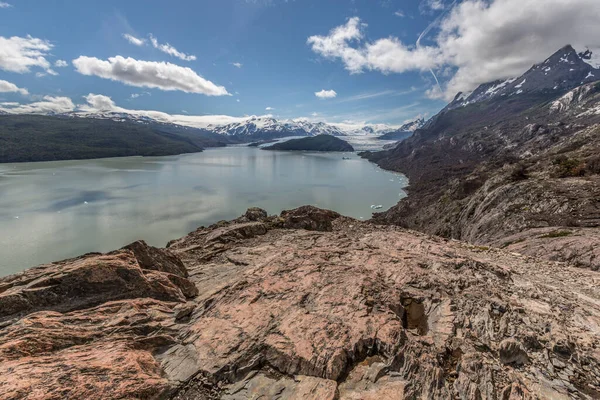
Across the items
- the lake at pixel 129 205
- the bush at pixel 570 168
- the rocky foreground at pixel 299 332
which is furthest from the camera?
the lake at pixel 129 205

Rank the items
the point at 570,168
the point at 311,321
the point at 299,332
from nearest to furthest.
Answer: the point at 299,332
the point at 311,321
the point at 570,168

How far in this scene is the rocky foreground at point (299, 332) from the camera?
316 inches

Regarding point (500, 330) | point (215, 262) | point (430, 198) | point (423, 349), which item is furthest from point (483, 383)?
point (430, 198)

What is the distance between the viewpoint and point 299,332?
9906 mm

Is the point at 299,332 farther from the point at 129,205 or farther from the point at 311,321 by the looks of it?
the point at 129,205

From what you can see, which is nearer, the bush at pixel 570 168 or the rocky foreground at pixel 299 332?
the rocky foreground at pixel 299 332

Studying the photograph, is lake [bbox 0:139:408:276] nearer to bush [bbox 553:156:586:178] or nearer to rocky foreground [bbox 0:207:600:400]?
rocky foreground [bbox 0:207:600:400]

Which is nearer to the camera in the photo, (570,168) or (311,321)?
(311,321)

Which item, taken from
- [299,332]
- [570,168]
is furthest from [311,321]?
[570,168]

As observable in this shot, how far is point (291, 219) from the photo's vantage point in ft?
95.3

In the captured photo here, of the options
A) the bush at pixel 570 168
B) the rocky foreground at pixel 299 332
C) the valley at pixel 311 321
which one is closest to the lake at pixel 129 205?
the valley at pixel 311 321

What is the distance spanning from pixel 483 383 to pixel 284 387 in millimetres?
6260

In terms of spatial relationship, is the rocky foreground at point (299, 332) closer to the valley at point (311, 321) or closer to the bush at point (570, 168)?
the valley at point (311, 321)

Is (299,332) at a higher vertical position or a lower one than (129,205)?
higher
